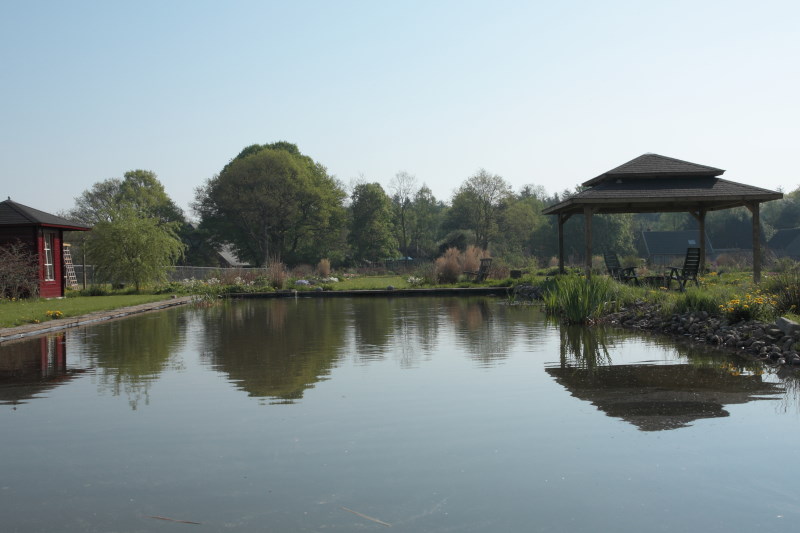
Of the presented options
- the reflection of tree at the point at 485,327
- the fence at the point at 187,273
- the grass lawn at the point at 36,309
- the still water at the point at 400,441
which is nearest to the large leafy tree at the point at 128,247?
the fence at the point at 187,273

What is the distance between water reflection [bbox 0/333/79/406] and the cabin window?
1023 centimetres

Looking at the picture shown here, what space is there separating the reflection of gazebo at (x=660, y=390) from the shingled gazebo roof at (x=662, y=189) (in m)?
8.09

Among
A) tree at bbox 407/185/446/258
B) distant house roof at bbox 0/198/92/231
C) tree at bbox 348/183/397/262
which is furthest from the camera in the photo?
tree at bbox 407/185/446/258

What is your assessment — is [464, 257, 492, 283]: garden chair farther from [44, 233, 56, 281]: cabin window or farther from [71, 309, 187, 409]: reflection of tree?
[44, 233, 56, 281]: cabin window

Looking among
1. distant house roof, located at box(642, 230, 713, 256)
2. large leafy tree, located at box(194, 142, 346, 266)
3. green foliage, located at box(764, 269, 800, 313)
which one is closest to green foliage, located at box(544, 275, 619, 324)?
green foliage, located at box(764, 269, 800, 313)

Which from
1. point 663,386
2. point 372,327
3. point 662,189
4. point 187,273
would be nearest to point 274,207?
point 187,273

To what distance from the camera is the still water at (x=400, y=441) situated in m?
3.30

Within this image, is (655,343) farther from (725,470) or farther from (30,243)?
(30,243)

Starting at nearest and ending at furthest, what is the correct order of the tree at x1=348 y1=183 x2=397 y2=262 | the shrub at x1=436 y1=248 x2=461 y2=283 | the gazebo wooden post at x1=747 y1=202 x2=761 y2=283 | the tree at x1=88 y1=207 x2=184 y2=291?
the gazebo wooden post at x1=747 y1=202 x2=761 y2=283 → the tree at x1=88 y1=207 x2=184 y2=291 → the shrub at x1=436 y1=248 x2=461 y2=283 → the tree at x1=348 y1=183 x2=397 y2=262

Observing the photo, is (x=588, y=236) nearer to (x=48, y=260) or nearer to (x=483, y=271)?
(x=483, y=271)

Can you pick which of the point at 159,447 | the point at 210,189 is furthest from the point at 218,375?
the point at 210,189

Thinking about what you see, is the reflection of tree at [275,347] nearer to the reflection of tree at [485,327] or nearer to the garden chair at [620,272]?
the reflection of tree at [485,327]

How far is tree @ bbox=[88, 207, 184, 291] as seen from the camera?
22516 millimetres

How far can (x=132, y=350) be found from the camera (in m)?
9.23
